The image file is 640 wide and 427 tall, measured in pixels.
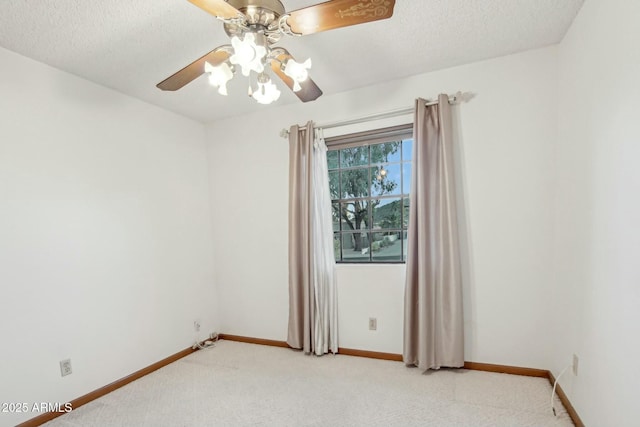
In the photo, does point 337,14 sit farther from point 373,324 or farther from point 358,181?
point 373,324

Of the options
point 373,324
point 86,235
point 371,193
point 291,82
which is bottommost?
point 373,324

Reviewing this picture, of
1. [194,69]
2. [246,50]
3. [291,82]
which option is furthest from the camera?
[291,82]

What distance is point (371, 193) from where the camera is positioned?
274cm

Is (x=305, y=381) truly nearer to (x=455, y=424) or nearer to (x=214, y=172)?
(x=455, y=424)

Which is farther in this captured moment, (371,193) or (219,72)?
(371,193)

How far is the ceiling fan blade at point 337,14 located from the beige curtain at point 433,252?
1281 millimetres

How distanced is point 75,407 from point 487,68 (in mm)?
3874

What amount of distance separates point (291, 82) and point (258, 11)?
0.47m

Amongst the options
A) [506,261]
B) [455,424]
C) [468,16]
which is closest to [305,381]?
[455,424]

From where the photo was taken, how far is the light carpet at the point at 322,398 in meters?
1.82

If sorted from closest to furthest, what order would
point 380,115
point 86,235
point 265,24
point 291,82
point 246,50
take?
1. point 246,50
2. point 265,24
3. point 291,82
4. point 86,235
5. point 380,115

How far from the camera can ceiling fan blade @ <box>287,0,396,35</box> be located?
43.5 inches

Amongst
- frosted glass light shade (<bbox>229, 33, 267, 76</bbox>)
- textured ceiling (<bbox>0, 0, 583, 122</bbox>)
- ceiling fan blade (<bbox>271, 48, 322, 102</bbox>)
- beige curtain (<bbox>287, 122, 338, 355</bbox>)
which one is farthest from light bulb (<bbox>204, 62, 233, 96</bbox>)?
beige curtain (<bbox>287, 122, 338, 355</bbox>)

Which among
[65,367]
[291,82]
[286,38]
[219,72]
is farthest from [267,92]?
[65,367]
